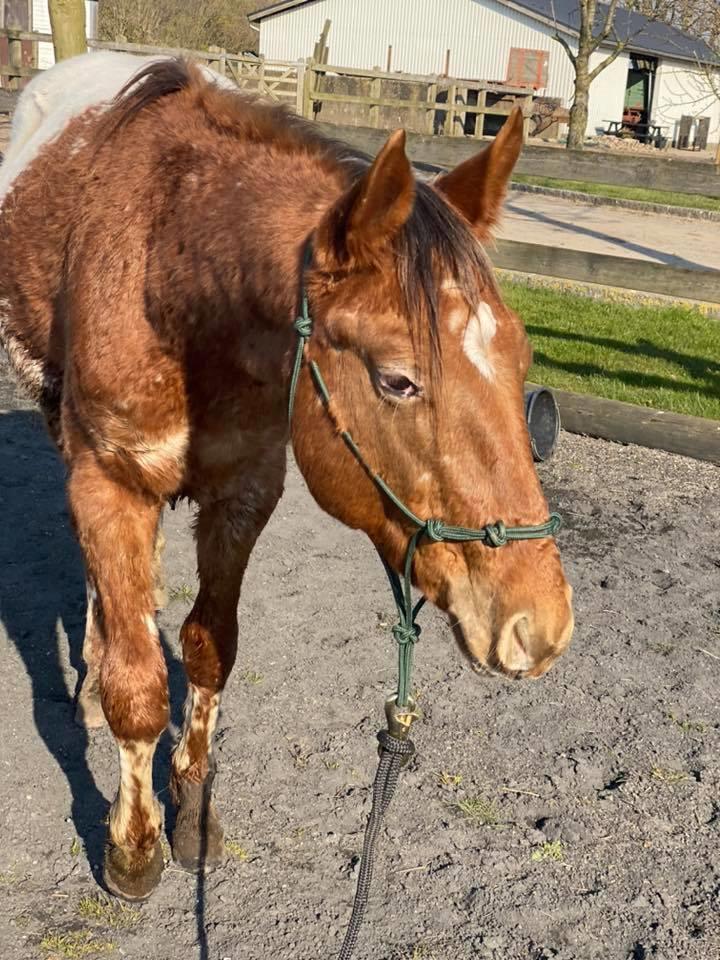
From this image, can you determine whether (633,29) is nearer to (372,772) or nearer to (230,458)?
(372,772)

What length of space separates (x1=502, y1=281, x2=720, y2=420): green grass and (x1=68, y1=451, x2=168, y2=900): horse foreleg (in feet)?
17.0

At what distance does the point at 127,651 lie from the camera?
274 cm

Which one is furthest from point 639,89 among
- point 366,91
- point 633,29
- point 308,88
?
point 308,88

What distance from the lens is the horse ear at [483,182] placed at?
2299 mm

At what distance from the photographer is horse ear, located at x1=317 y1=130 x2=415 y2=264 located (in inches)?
75.8

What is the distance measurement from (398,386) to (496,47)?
4628 centimetres

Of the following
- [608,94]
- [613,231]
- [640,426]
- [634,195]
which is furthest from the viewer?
[608,94]

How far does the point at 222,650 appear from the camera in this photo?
3.11 metres

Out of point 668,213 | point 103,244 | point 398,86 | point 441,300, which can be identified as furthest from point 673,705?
point 398,86

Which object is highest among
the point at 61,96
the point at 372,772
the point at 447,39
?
the point at 447,39

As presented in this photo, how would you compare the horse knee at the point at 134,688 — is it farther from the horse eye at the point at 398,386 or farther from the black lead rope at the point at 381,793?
the horse eye at the point at 398,386

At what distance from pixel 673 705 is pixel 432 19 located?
46.1 metres

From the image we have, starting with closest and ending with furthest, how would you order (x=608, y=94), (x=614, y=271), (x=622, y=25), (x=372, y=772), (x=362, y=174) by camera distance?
(x=362, y=174), (x=372, y=772), (x=614, y=271), (x=622, y=25), (x=608, y=94)

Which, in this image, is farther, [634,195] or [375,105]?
[375,105]
